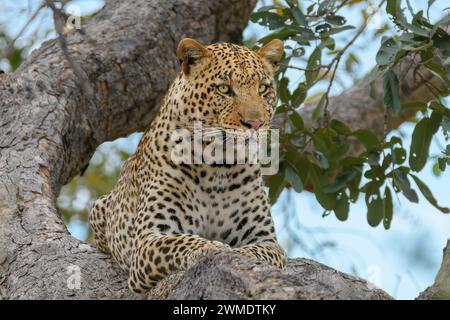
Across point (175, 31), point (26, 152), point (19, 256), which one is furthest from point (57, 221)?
point (175, 31)

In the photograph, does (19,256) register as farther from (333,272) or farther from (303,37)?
(303,37)

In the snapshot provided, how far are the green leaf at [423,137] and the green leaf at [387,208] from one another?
2.06 ft

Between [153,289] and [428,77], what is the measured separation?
668 centimetres

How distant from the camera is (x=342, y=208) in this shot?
10102mm

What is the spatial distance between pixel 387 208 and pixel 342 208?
0.48 metres

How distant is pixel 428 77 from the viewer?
12.4 metres

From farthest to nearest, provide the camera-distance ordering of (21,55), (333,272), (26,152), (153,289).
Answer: (21,55), (26,152), (333,272), (153,289)

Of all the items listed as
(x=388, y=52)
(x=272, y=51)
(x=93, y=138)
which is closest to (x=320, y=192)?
(x=272, y=51)

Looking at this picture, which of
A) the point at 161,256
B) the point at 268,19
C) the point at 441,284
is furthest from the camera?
the point at 268,19

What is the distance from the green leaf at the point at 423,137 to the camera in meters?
9.26

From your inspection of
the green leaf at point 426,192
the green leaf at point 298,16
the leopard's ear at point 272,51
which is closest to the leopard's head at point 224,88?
the leopard's ear at point 272,51

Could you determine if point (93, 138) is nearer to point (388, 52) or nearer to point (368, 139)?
point (368, 139)

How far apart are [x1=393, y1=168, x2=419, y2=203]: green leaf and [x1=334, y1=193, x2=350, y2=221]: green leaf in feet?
2.33

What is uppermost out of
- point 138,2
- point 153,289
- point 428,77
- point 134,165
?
point 138,2
